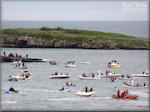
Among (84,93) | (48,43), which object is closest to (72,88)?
(84,93)

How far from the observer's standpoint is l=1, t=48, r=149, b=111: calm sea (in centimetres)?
7269

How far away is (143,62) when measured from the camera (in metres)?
132

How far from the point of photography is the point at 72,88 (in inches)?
3472

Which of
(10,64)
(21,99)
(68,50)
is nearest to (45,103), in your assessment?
(21,99)

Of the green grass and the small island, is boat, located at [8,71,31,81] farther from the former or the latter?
the green grass

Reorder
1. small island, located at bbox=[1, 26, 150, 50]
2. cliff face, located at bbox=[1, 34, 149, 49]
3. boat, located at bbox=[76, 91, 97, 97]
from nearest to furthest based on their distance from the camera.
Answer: boat, located at bbox=[76, 91, 97, 97]
cliff face, located at bbox=[1, 34, 149, 49]
small island, located at bbox=[1, 26, 150, 50]

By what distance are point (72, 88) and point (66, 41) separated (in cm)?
8036

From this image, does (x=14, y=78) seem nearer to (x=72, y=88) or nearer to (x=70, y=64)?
(x=72, y=88)

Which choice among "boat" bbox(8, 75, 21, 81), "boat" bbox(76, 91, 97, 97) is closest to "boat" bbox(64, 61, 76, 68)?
"boat" bbox(8, 75, 21, 81)

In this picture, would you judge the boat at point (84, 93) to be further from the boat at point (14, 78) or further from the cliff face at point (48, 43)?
the cliff face at point (48, 43)

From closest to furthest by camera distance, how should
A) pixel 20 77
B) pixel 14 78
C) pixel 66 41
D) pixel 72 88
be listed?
pixel 72 88, pixel 14 78, pixel 20 77, pixel 66 41

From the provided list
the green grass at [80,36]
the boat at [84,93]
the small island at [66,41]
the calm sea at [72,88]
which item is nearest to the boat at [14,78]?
the calm sea at [72,88]

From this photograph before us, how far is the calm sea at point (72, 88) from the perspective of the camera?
72.7 metres

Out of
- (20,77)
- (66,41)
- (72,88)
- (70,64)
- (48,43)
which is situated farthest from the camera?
(48,43)
